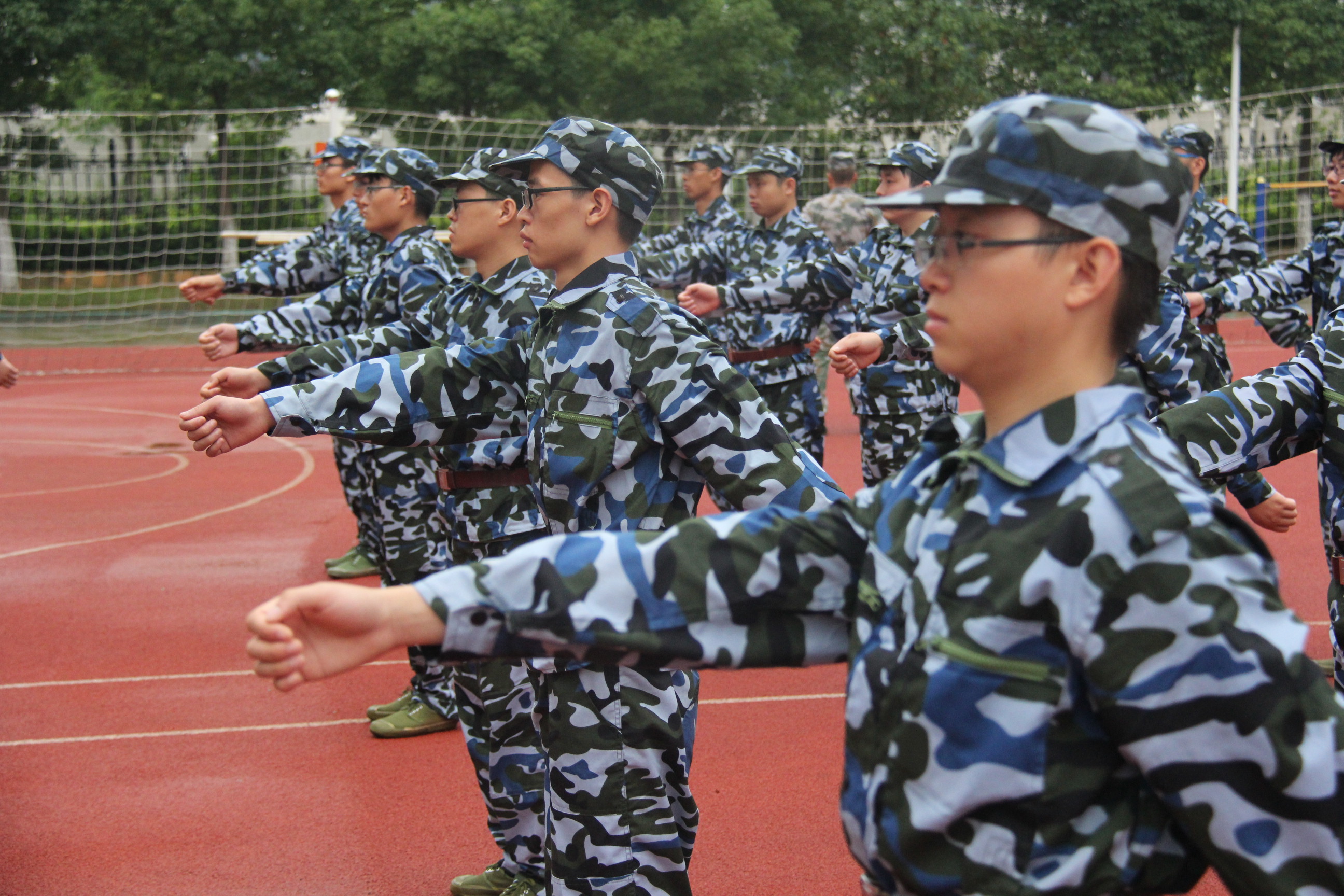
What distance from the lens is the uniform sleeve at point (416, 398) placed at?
351 cm

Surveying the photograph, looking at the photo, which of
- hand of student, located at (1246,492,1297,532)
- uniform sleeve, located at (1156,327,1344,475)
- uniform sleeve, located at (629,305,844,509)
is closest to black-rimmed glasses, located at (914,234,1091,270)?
uniform sleeve, located at (1156,327,1344,475)

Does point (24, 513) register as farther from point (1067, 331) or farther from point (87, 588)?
point (1067, 331)

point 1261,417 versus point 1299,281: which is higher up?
point 1299,281

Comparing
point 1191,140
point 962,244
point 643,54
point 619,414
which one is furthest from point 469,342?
point 643,54

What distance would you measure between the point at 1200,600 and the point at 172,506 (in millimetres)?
10416

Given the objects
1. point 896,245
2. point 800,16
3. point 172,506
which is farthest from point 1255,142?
point 172,506

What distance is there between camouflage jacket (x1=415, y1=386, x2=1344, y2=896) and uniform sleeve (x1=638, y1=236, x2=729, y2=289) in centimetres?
823

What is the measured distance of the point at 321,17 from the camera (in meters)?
30.5

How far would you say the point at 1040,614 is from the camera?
5.20 feet

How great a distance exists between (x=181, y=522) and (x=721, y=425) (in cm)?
804

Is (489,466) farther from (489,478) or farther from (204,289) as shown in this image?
(204,289)

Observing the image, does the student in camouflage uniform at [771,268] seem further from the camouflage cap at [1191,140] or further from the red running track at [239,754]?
the red running track at [239,754]

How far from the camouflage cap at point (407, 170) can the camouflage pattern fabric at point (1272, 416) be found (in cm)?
425

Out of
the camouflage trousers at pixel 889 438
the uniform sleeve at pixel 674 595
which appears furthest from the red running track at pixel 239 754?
the uniform sleeve at pixel 674 595
